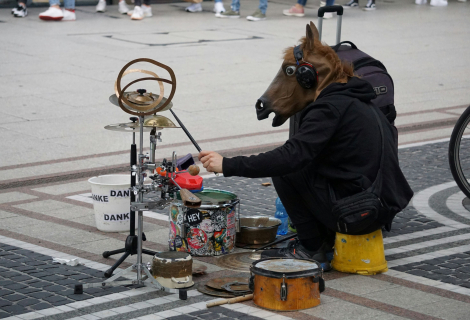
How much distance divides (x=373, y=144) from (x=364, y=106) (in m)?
0.24

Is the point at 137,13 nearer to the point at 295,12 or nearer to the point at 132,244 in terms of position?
the point at 295,12

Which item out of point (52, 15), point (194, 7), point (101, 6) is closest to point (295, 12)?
point (194, 7)

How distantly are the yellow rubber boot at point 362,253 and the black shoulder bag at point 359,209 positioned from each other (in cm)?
13

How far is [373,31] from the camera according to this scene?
1642 centimetres

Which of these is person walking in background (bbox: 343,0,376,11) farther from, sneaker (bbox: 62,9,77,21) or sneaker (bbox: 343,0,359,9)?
sneaker (bbox: 62,9,77,21)

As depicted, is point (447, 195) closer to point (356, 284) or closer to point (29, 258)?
point (356, 284)

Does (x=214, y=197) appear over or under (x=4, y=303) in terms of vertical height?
over

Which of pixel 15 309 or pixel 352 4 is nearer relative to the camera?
pixel 15 309

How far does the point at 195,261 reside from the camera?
504 centimetres

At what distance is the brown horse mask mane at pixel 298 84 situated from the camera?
4777mm

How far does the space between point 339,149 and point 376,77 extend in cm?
101

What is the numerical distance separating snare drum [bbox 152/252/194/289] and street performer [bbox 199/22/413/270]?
0.55 m

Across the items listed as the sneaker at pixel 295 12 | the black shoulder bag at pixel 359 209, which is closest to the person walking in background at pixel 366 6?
the sneaker at pixel 295 12

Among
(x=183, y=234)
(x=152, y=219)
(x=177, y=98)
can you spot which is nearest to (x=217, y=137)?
(x=177, y=98)
